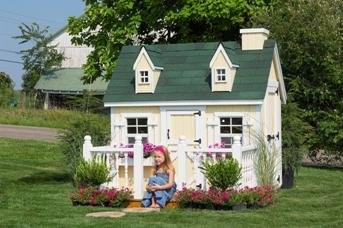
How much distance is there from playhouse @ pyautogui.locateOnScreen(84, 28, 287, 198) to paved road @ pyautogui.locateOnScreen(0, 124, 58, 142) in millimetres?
15936

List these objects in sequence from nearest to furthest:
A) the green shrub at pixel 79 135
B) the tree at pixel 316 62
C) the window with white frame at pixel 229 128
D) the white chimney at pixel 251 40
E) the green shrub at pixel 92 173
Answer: the green shrub at pixel 92 173
the window with white frame at pixel 229 128
the white chimney at pixel 251 40
the green shrub at pixel 79 135
the tree at pixel 316 62

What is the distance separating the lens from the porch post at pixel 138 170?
13.2 metres

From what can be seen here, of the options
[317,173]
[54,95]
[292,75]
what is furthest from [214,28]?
[54,95]

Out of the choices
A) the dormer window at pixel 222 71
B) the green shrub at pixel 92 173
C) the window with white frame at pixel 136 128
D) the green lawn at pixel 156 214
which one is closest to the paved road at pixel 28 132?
the green lawn at pixel 156 214

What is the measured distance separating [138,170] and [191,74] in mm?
3034

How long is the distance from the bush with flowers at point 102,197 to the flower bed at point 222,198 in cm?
98

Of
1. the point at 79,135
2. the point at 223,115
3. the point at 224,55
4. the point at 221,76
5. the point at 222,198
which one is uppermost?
the point at 224,55

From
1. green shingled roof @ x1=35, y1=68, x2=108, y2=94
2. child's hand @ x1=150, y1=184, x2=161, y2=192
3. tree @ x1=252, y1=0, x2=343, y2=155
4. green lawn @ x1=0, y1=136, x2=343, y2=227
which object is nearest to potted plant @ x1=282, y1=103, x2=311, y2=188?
green lawn @ x1=0, y1=136, x2=343, y2=227

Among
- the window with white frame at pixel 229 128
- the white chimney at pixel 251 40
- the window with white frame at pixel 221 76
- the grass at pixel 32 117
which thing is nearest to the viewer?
the window with white frame at pixel 221 76

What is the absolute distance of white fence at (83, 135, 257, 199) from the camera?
517 inches

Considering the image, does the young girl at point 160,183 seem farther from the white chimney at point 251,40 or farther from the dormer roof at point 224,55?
the white chimney at point 251,40

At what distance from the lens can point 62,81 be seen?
59844mm

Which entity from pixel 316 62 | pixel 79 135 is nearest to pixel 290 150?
pixel 79 135

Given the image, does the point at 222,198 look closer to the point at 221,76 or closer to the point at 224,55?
the point at 221,76
